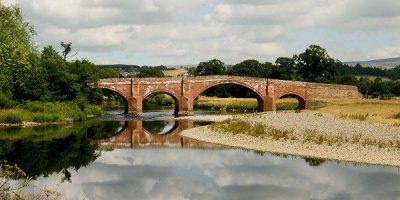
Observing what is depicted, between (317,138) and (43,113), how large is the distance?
104 ft

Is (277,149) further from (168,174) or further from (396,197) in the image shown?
(396,197)

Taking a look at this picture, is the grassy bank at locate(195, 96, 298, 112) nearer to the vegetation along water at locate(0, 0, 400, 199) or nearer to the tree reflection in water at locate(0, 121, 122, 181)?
the vegetation along water at locate(0, 0, 400, 199)

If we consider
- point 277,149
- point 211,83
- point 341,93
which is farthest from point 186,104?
point 277,149

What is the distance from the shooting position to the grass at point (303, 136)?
1399 inches

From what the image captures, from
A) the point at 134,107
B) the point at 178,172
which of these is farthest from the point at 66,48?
the point at 178,172

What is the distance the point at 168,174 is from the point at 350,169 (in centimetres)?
997

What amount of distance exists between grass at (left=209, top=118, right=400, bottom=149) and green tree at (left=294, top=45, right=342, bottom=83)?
77.1m

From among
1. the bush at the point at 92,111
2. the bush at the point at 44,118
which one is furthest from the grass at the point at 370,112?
the bush at the point at 44,118

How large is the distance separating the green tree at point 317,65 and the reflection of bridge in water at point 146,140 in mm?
72810

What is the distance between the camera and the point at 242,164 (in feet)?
102

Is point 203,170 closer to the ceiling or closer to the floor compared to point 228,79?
closer to the floor

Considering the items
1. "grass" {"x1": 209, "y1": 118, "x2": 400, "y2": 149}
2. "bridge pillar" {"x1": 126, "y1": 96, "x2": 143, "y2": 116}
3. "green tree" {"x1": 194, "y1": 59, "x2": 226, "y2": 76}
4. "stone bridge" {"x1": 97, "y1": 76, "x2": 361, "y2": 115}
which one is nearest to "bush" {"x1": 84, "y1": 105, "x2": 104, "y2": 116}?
"stone bridge" {"x1": 97, "y1": 76, "x2": 361, "y2": 115}

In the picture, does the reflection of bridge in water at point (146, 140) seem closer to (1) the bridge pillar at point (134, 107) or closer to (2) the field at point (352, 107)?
(2) the field at point (352, 107)

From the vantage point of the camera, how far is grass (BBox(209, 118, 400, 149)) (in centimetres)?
3553
